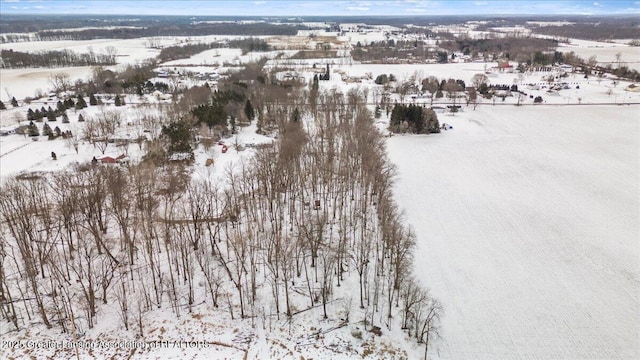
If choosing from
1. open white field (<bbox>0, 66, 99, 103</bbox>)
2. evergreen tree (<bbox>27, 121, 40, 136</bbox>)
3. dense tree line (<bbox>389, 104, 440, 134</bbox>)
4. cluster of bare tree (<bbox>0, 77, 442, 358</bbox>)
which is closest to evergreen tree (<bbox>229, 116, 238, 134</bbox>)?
cluster of bare tree (<bbox>0, 77, 442, 358</bbox>)

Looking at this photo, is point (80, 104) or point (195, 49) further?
point (195, 49)

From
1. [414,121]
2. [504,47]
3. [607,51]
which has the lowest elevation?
[414,121]

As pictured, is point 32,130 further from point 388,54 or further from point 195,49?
point 195,49

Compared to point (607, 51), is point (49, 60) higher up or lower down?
higher up

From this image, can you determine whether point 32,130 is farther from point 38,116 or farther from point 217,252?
point 217,252

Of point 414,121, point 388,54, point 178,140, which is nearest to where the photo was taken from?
point 178,140

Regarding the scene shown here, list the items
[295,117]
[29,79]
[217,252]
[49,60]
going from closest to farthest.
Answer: [217,252], [295,117], [29,79], [49,60]

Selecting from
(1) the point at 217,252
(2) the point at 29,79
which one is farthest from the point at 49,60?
(1) the point at 217,252

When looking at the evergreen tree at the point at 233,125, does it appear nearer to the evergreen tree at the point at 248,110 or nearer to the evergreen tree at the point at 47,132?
the evergreen tree at the point at 248,110

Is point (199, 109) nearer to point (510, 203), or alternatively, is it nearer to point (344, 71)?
point (510, 203)
